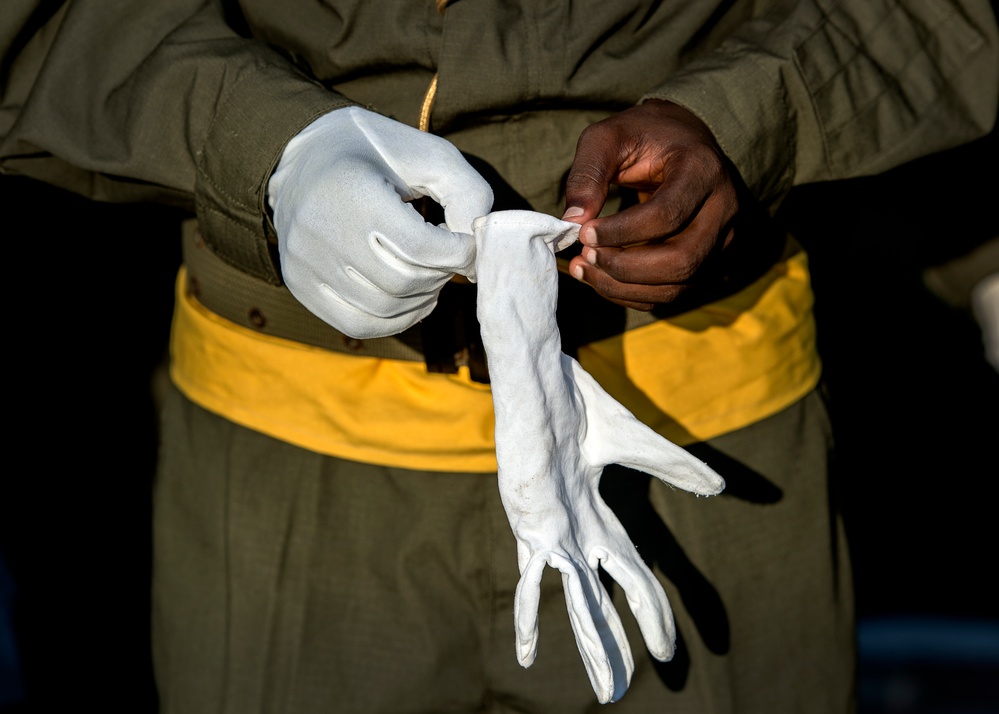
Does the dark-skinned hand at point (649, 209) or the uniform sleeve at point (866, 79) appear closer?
the dark-skinned hand at point (649, 209)

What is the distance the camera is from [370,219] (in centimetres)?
68

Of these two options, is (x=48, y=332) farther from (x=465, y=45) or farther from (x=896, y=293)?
(x=896, y=293)

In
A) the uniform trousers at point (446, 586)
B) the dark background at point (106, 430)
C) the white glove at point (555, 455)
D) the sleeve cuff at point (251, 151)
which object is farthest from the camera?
the dark background at point (106, 430)

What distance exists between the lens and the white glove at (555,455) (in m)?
0.66

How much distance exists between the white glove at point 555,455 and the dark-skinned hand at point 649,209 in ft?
0.09

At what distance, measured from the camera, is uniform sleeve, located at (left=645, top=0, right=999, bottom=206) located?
86 cm

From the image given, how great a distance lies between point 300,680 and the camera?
3.07ft

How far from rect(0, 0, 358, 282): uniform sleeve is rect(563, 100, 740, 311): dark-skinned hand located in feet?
0.76

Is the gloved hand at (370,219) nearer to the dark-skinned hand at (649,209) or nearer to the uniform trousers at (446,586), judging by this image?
the dark-skinned hand at (649,209)

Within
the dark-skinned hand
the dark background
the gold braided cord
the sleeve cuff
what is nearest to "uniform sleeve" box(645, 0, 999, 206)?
the dark-skinned hand

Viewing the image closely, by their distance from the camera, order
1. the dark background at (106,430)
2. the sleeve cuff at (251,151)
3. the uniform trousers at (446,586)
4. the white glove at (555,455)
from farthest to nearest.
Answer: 1. the dark background at (106,430)
2. the uniform trousers at (446,586)
3. the sleeve cuff at (251,151)
4. the white glove at (555,455)

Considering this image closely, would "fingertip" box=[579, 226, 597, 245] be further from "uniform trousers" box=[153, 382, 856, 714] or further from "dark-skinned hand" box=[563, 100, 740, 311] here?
"uniform trousers" box=[153, 382, 856, 714]

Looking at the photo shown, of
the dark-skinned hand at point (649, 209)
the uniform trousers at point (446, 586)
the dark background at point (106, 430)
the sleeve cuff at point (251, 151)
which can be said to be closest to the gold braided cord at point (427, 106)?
the sleeve cuff at point (251, 151)

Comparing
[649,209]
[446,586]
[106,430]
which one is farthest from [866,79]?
[106,430]
